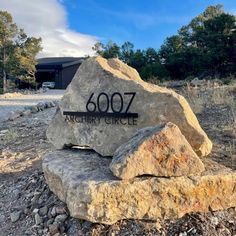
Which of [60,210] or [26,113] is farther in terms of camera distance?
[26,113]

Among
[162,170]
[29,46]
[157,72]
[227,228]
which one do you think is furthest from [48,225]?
[29,46]

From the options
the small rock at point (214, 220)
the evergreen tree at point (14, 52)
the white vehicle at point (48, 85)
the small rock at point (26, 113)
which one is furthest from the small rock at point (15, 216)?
the white vehicle at point (48, 85)

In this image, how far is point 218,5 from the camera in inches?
1081

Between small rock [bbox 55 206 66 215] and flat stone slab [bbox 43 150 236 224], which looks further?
small rock [bbox 55 206 66 215]

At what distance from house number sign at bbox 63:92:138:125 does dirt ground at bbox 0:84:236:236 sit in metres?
0.96

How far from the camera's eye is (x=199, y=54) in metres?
21.3

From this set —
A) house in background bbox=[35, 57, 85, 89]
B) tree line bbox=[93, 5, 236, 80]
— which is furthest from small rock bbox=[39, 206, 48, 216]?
house in background bbox=[35, 57, 85, 89]

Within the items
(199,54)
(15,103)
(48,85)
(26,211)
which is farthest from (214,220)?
(48,85)

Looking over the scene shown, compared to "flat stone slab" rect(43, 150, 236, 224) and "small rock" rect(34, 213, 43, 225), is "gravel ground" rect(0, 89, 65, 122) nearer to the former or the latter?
"small rock" rect(34, 213, 43, 225)

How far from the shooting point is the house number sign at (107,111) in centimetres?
405

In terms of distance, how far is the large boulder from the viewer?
12.7 ft

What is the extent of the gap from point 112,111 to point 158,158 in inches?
41.1

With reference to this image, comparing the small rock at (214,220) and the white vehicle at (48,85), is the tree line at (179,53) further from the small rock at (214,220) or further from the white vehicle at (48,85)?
the small rock at (214,220)

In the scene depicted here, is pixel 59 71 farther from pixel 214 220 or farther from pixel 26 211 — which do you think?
Result: pixel 214 220
